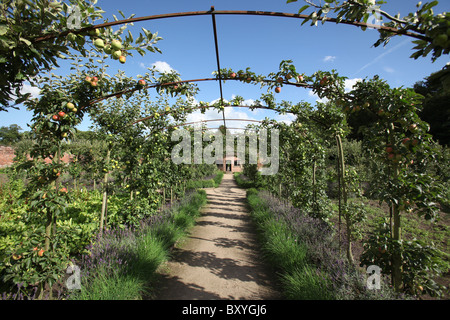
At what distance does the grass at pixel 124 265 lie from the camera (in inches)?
93.4

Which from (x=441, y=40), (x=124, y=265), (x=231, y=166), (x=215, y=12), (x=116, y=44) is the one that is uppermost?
(x=215, y=12)

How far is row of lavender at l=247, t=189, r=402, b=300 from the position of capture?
94.1 inches

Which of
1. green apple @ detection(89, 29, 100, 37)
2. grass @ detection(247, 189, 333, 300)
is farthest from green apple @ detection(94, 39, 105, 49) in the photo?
grass @ detection(247, 189, 333, 300)

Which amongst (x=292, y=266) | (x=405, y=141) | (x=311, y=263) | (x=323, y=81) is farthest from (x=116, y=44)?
(x=311, y=263)

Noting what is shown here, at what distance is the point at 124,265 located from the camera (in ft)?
9.23

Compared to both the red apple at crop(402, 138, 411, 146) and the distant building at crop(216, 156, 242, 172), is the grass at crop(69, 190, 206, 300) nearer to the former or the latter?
the red apple at crop(402, 138, 411, 146)

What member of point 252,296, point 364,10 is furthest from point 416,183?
point 252,296

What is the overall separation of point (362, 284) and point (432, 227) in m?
5.43

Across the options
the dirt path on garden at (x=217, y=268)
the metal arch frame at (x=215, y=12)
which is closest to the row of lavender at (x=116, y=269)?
the dirt path on garden at (x=217, y=268)

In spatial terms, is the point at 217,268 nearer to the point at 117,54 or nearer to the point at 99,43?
the point at 117,54

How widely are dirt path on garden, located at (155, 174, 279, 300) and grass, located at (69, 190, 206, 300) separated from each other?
0.33 m

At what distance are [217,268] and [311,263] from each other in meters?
1.60

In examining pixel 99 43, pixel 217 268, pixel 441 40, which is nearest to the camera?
pixel 441 40
